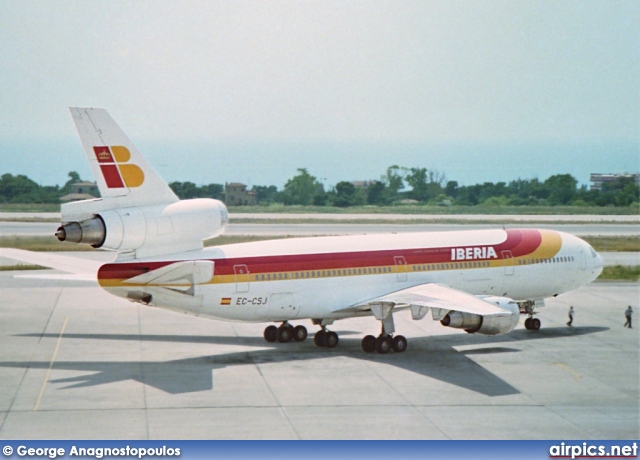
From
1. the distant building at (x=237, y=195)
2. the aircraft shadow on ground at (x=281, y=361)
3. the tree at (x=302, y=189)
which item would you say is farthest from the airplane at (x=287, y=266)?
the tree at (x=302, y=189)

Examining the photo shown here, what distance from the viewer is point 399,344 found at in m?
32.3

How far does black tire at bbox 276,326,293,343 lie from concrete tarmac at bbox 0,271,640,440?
0.55m

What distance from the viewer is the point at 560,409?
25.3 meters

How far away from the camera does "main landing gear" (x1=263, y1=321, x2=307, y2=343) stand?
34.0 metres

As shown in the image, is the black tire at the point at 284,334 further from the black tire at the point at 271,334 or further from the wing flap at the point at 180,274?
the wing flap at the point at 180,274

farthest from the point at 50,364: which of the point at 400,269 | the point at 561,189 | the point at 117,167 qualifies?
the point at 561,189

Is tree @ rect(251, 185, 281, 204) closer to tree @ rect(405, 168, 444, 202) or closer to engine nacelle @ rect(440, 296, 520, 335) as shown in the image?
tree @ rect(405, 168, 444, 202)

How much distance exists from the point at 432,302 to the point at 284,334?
21.1 ft

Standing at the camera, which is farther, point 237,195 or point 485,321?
point 237,195

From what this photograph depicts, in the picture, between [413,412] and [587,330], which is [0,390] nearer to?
[413,412]

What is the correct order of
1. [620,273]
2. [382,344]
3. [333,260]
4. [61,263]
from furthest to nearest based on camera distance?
[620,273] → [333,260] → [382,344] → [61,263]

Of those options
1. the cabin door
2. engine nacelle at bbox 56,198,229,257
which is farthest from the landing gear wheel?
engine nacelle at bbox 56,198,229,257

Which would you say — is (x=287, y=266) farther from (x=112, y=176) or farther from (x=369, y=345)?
(x=112, y=176)

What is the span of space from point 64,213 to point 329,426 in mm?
10383
